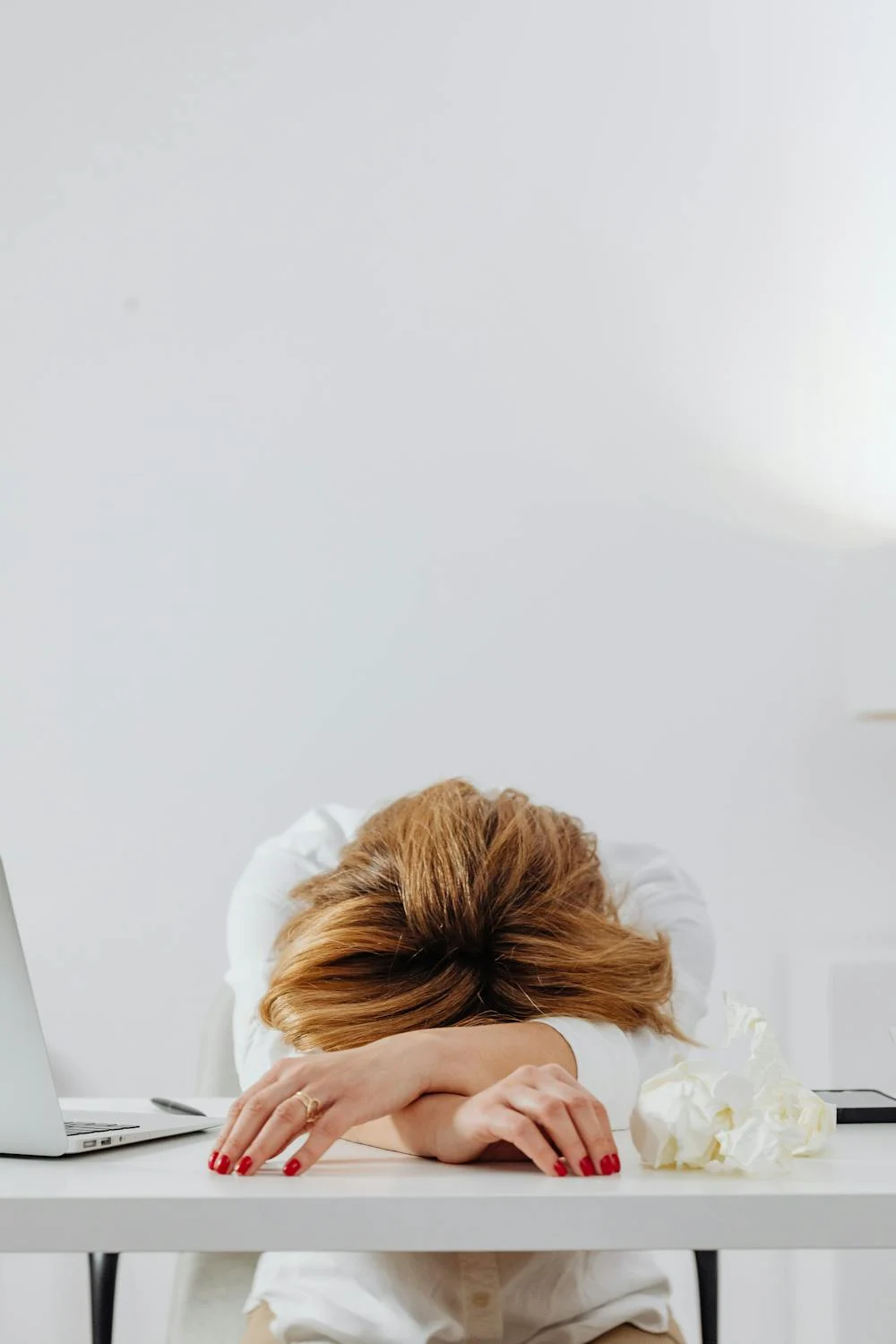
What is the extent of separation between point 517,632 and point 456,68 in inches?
43.0

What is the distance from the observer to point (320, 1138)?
30.9 inches

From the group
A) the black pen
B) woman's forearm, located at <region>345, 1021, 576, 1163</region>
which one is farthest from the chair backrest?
woman's forearm, located at <region>345, 1021, 576, 1163</region>

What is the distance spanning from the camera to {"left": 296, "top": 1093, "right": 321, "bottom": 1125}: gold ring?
788 millimetres

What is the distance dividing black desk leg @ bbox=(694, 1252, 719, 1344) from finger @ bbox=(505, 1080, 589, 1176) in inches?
36.6

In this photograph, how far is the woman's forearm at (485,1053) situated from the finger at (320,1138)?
0.11m

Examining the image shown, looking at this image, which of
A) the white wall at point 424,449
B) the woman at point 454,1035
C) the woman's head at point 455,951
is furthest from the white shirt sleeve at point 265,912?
the white wall at point 424,449

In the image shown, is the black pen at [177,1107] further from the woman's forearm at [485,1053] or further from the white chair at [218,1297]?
the white chair at [218,1297]

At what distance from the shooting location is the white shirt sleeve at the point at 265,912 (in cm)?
126

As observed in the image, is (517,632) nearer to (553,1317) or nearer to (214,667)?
(214,667)

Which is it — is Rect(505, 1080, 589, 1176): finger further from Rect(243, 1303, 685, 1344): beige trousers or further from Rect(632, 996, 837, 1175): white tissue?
Rect(243, 1303, 685, 1344): beige trousers

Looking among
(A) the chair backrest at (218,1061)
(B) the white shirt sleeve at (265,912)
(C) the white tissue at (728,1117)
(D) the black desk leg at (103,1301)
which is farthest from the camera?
(A) the chair backrest at (218,1061)

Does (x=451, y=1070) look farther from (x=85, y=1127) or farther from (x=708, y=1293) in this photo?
(x=708, y=1293)

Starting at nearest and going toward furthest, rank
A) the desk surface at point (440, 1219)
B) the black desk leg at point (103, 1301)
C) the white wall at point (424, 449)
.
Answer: the desk surface at point (440, 1219)
the black desk leg at point (103, 1301)
the white wall at point (424, 449)

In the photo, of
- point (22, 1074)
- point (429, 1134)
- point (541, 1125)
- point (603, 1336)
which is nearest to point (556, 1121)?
point (541, 1125)
